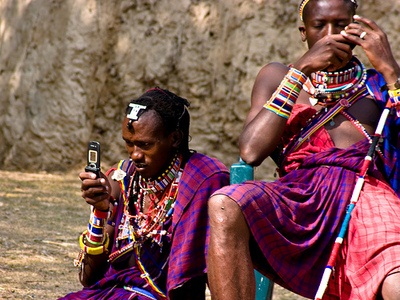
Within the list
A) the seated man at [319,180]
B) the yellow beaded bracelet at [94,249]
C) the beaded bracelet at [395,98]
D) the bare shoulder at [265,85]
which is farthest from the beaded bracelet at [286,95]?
the yellow beaded bracelet at [94,249]

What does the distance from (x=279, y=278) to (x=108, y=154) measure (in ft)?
23.4

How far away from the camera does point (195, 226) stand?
13.7 feet

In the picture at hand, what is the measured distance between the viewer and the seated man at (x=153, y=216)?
13.7ft

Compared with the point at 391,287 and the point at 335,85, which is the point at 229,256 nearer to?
the point at 391,287

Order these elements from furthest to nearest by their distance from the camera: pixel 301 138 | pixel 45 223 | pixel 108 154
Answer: pixel 108 154 → pixel 45 223 → pixel 301 138

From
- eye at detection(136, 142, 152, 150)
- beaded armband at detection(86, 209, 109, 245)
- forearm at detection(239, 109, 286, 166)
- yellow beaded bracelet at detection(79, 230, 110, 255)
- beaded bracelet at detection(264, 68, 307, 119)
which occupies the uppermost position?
beaded bracelet at detection(264, 68, 307, 119)

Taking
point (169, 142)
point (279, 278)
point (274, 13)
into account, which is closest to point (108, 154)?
point (274, 13)

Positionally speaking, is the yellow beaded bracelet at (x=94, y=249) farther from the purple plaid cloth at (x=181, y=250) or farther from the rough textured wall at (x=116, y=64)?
the rough textured wall at (x=116, y=64)

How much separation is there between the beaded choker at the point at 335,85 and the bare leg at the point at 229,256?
1046mm

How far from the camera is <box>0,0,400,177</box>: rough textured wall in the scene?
10164 millimetres

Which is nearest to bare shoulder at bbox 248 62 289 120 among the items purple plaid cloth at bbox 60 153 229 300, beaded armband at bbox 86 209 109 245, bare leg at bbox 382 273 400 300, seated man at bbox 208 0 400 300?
seated man at bbox 208 0 400 300

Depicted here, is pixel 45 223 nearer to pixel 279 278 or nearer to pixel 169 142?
pixel 169 142

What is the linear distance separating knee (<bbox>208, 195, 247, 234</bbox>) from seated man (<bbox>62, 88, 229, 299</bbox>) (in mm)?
671

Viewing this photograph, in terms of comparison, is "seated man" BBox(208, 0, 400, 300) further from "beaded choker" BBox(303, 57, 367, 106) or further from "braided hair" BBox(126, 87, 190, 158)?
"braided hair" BBox(126, 87, 190, 158)
